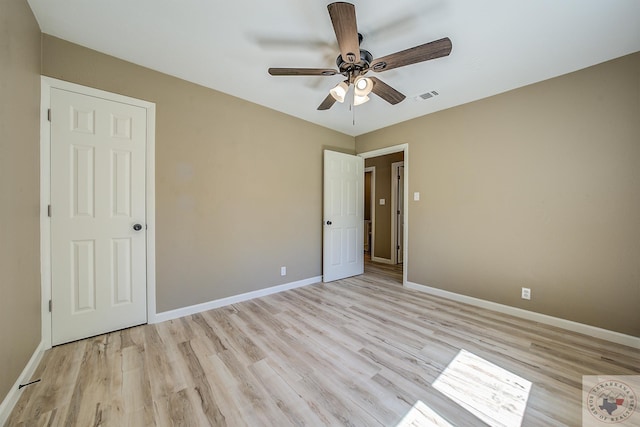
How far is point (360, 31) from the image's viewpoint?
1.76 m

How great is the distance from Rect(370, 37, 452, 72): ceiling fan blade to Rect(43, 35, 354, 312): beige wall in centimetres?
182

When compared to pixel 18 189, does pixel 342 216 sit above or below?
below

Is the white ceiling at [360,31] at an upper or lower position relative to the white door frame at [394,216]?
upper

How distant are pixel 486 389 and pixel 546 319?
1.50 meters

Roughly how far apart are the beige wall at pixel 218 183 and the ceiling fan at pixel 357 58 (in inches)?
48.0

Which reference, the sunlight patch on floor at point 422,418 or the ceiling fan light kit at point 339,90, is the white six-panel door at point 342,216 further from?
the sunlight patch on floor at point 422,418

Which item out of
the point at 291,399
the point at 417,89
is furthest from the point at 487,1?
the point at 291,399

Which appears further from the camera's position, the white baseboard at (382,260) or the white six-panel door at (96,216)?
the white baseboard at (382,260)

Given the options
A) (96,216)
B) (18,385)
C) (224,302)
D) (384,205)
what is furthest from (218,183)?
(384,205)

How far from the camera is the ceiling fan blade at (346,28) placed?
1283 mm

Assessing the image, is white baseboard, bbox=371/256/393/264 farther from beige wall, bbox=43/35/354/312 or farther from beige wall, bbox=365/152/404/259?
beige wall, bbox=43/35/354/312

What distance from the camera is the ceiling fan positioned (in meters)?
1.36

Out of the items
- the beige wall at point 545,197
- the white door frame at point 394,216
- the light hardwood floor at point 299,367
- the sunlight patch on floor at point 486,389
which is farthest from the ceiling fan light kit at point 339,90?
the white door frame at point 394,216

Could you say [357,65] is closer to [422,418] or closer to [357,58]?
[357,58]
